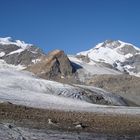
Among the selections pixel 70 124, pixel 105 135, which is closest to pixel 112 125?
pixel 70 124

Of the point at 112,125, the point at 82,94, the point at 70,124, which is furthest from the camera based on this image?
the point at 82,94

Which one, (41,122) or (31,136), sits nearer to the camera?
(31,136)

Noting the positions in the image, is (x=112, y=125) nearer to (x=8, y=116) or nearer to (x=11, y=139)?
(x=8, y=116)

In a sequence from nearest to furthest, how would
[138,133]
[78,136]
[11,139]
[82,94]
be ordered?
1. [11,139]
2. [78,136]
3. [138,133]
4. [82,94]

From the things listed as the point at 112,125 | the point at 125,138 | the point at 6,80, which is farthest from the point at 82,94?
the point at 125,138

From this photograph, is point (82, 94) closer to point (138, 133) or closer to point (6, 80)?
point (6, 80)

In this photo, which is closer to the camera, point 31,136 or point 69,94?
point 31,136

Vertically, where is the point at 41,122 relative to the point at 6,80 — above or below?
below

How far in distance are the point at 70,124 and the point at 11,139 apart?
8.90 metres

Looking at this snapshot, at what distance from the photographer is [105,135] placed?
80.4 feet

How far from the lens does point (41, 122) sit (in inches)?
1095

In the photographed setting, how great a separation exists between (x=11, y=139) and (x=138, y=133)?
30.8 feet

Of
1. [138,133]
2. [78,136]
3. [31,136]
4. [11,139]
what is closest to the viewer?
[11,139]

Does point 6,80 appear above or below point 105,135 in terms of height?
above
